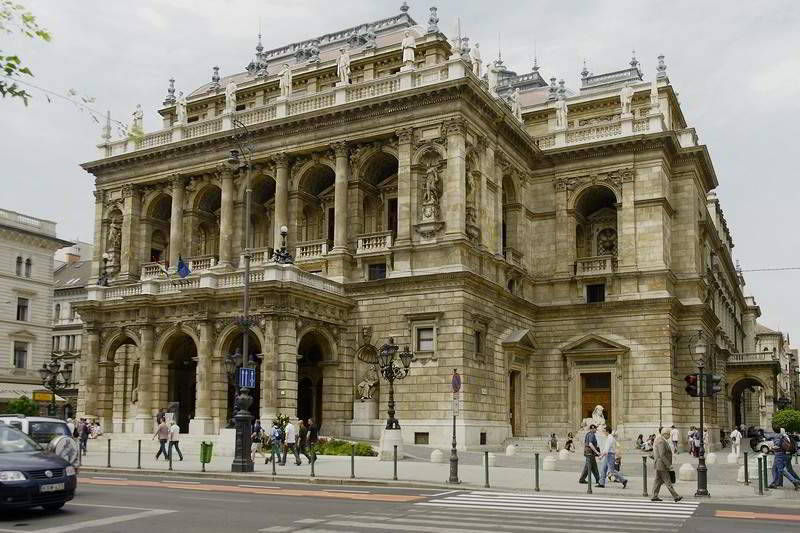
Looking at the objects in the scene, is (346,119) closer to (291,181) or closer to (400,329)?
(291,181)

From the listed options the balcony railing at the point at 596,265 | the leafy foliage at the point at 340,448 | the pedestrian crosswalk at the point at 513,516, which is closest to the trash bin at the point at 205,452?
the leafy foliage at the point at 340,448

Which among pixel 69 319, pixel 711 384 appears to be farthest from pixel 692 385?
pixel 69 319

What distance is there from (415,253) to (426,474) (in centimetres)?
1684

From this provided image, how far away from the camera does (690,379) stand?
2498 centimetres

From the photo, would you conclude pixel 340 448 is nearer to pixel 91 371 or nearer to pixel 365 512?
pixel 91 371

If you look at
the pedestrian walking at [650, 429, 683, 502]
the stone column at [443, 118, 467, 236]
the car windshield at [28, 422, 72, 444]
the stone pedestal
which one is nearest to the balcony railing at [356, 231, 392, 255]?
the stone column at [443, 118, 467, 236]

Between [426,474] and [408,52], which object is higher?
[408,52]

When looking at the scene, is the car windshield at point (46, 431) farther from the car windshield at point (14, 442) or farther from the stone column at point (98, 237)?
the stone column at point (98, 237)

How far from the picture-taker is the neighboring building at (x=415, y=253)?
137ft

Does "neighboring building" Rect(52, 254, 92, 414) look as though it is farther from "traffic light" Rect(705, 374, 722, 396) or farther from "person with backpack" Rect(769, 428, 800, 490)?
"person with backpack" Rect(769, 428, 800, 490)

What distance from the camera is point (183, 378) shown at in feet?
158

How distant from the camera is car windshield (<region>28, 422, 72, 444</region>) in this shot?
20.4 metres

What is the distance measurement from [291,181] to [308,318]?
9964 mm

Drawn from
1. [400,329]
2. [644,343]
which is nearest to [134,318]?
[400,329]
